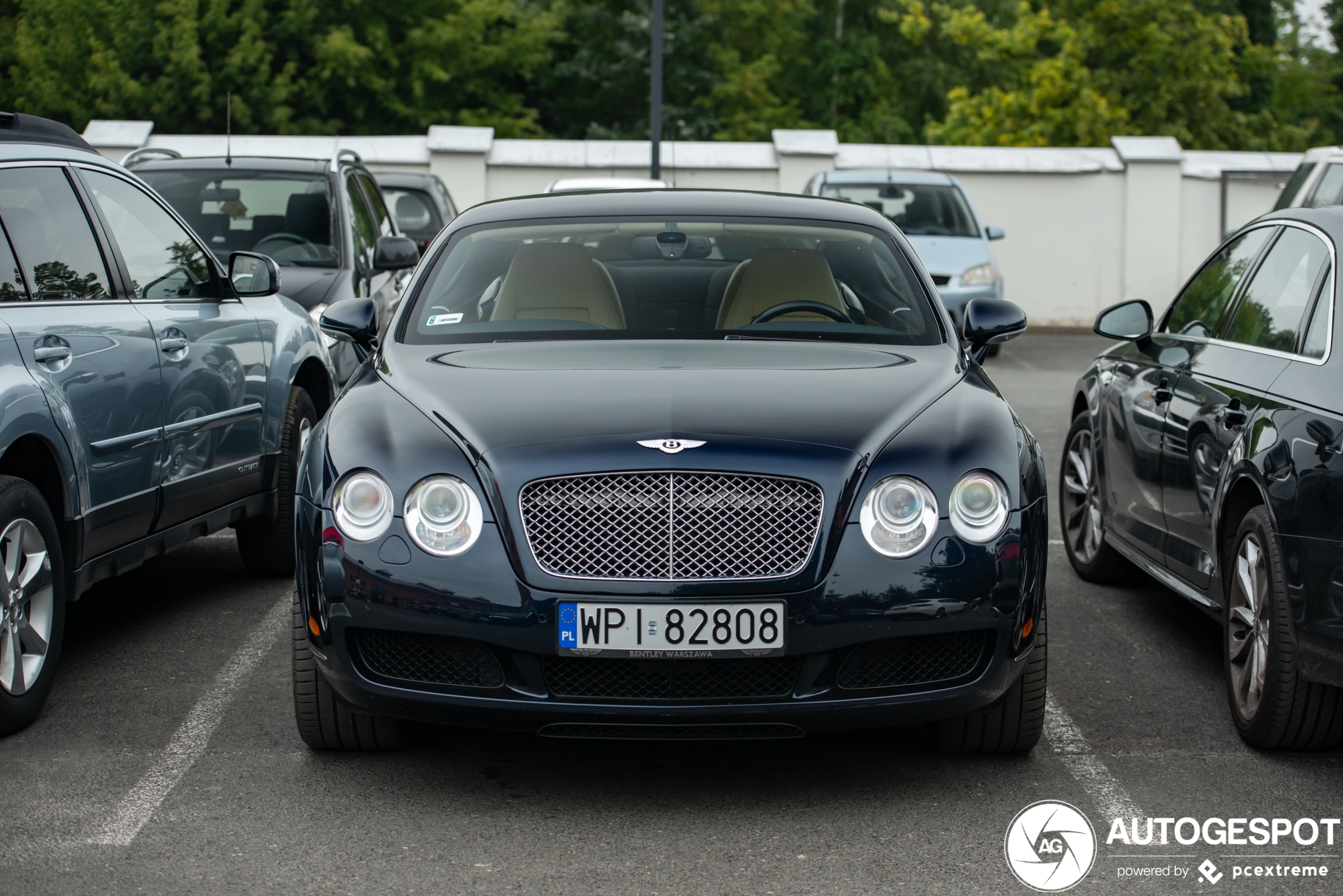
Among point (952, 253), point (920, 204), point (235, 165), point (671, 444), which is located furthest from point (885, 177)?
point (671, 444)

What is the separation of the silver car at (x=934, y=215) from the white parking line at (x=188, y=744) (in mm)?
11690

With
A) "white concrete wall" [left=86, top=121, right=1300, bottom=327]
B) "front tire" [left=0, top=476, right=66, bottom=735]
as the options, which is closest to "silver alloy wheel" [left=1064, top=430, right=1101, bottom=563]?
"front tire" [left=0, top=476, right=66, bottom=735]

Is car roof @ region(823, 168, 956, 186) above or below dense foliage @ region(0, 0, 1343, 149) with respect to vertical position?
below

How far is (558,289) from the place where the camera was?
204 inches

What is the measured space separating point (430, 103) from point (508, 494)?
38665mm

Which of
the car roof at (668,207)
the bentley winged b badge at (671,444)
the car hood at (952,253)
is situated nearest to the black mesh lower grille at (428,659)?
the bentley winged b badge at (671,444)

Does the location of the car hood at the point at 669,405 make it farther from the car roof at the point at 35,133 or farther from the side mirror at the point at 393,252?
the side mirror at the point at 393,252

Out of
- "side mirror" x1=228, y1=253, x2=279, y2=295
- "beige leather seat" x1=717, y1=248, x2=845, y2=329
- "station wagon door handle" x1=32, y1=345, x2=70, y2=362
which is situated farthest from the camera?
"side mirror" x1=228, y1=253, x2=279, y2=295

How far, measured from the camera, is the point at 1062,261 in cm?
2325

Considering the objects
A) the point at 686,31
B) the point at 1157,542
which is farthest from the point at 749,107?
the point at 1157,542

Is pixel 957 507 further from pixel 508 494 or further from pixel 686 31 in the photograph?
pixel 686 31

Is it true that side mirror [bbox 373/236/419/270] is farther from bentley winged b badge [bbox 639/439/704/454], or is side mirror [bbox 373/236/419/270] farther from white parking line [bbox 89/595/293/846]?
bentley winged b badge [bbox 639/439/704/454]

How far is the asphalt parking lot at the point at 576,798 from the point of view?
11.9 feet

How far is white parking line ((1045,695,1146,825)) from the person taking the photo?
409 centimetres
